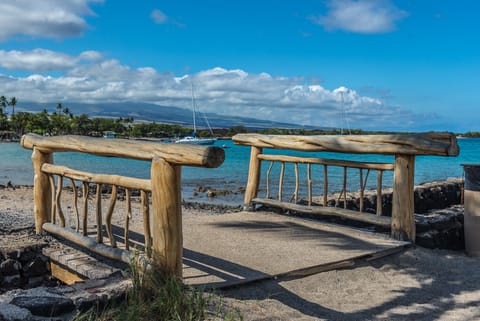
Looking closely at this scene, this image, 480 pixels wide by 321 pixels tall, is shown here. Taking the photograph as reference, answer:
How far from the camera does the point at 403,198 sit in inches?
249

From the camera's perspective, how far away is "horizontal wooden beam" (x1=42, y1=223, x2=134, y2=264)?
4.54 meters

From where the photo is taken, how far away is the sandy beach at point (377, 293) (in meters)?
4.27

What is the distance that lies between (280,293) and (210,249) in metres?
1.35

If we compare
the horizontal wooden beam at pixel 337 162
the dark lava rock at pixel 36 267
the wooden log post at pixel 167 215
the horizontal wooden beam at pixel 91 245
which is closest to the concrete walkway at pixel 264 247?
the wooden log post at pixel 167 215

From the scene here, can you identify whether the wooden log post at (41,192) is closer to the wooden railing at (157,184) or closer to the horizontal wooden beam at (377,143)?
the wooden railing at (157,184)

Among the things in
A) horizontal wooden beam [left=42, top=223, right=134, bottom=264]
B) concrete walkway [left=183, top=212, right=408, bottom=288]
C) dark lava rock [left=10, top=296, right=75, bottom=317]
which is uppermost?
horizontal wooden beam [left=42, top=223, right=134, bottom=264]

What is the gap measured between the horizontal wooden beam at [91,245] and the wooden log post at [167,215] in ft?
1.16

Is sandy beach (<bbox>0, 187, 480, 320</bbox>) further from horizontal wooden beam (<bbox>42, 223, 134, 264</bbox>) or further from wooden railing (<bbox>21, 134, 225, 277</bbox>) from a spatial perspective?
wooden railing (<bbox>21, 134, 225, 277</bbox>)

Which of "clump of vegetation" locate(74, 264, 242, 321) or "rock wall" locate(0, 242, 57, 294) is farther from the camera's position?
"rock wall" locate(0, 242, 57, 294)

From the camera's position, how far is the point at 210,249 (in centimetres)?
567

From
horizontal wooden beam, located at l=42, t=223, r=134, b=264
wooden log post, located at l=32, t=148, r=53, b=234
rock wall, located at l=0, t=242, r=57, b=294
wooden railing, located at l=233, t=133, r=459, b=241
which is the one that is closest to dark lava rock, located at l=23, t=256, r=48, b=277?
rock wall, located at l=0, t=242, r=57, b=294

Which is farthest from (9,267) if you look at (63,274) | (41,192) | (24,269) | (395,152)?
(395,152)

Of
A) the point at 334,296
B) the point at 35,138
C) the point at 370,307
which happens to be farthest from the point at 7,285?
the point at 370,307

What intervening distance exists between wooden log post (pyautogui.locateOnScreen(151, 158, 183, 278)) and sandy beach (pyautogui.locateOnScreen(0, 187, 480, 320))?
0.63 metres
